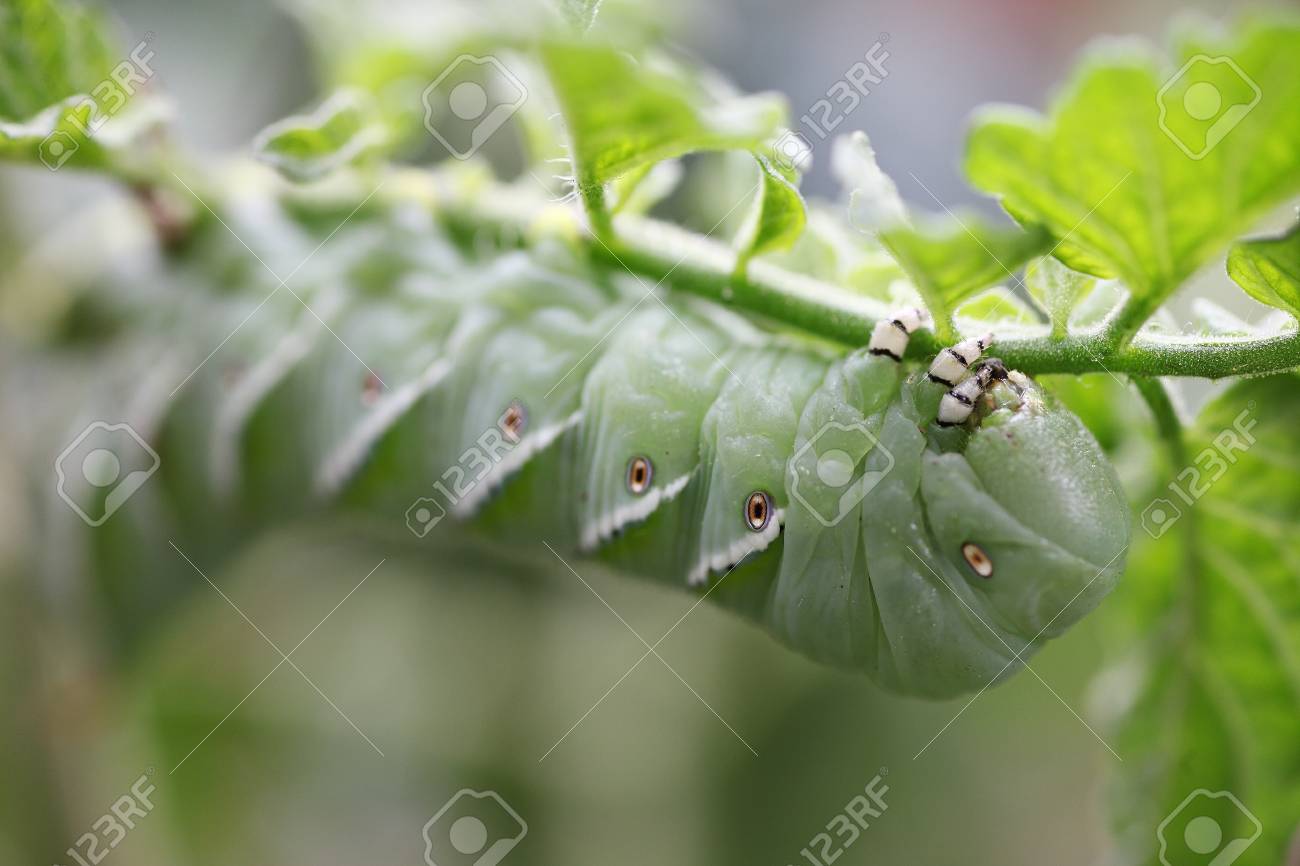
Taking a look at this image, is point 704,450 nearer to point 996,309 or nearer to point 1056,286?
point 996,309

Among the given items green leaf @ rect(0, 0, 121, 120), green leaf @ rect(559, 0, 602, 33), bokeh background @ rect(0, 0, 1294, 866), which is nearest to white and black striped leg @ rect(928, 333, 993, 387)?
green leaf @ rect(559, 0, 602, 33)

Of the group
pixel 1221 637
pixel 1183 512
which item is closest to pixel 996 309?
pixel 1183 512

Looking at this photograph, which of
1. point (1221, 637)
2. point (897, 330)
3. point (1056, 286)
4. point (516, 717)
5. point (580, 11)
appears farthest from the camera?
point (516, 717)

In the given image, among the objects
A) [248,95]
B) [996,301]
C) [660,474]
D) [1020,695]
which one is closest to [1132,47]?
[996,301]

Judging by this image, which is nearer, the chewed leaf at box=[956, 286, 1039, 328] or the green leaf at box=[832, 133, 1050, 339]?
the green leaf at box=[832, 133, 1050, 339]

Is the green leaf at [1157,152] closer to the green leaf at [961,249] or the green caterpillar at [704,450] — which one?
the green leaf at [961,249]

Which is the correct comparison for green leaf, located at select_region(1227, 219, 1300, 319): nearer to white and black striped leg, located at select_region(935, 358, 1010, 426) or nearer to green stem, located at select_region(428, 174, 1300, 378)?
green stem, located at select_region(428, 174, 1300, 378)

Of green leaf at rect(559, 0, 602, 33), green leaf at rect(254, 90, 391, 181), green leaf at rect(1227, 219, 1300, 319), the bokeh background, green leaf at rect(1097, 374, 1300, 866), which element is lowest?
the bokeh background
